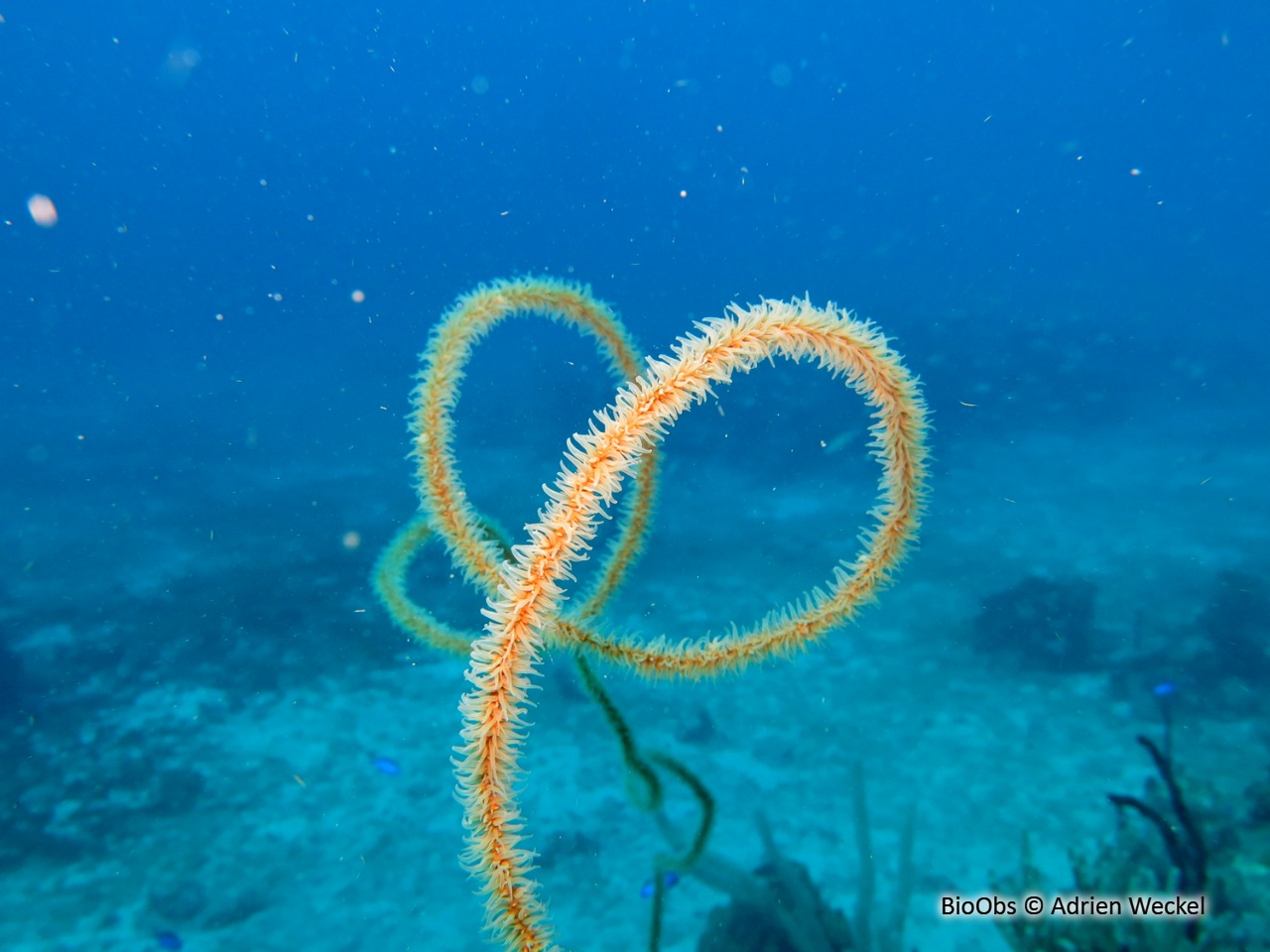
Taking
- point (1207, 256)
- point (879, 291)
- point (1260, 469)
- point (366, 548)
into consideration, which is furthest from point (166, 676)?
point (1207, 256)

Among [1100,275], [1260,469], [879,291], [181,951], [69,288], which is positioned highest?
[69,288]

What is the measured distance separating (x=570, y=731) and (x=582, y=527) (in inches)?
343

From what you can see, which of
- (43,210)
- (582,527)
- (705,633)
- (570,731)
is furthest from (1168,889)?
(43,210)

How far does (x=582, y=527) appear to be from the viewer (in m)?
2.01

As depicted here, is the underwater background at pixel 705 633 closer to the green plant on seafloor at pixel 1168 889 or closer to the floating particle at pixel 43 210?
the green plant on seafloor at pixel 1168 889

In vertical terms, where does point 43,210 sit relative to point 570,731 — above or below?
above

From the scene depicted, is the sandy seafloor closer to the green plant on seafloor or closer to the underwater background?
the underwater background

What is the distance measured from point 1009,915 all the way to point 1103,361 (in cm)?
2838

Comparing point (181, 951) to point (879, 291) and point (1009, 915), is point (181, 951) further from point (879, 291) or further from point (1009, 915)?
point (879, 291)

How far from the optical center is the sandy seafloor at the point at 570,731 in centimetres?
759

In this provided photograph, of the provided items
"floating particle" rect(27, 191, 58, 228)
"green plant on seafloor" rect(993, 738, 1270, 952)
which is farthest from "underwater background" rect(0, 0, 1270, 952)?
"floating particle" rect(27, 191, 58, 228)

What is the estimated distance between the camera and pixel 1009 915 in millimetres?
5152

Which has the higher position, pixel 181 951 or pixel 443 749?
pixel 443 749

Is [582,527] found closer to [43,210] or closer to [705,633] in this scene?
[705,633]
